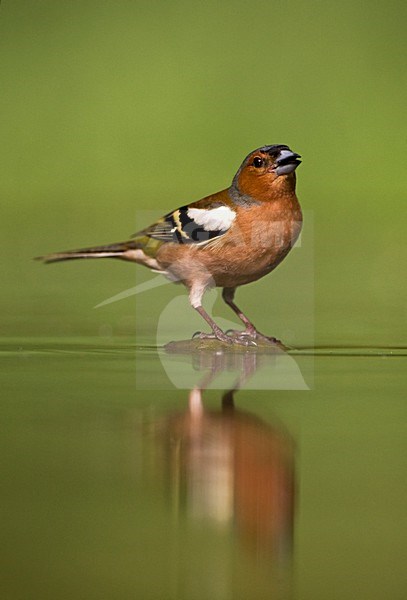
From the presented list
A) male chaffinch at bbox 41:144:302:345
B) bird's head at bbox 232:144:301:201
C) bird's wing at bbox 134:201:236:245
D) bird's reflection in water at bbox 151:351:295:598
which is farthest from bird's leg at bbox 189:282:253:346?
bird's reflection in water at bbox 151:351:295:598

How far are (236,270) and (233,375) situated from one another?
0.42m

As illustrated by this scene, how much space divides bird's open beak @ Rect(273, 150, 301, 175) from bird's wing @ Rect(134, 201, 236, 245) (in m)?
0.14

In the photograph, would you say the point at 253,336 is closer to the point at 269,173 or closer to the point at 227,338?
the point at 227,338

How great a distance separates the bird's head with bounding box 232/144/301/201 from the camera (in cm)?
259

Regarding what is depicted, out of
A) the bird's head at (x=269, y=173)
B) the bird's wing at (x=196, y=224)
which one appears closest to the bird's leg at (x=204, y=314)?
the bird's wing at (x=196, y=224)

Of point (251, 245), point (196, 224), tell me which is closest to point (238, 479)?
point (251, 245)

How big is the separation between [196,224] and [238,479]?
1.42 metres

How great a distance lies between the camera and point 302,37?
16.0 ft

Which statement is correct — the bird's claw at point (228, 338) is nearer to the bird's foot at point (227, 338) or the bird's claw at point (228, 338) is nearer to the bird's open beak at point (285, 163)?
the bird's foot at point (227, 338)

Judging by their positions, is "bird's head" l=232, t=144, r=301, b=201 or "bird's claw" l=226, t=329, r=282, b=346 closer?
"bird's head" l=232, t=144, r=301, b=201

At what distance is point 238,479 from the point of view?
1295 mm

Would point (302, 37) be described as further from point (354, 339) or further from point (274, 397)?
point (274, 397)

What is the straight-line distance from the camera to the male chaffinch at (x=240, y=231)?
2580 millimetres

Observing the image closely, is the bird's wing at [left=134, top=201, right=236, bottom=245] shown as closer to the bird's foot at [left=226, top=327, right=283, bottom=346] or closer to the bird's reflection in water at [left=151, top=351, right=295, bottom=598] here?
the bird's foot at [left=226, top=327, right=283, bottom=346]
